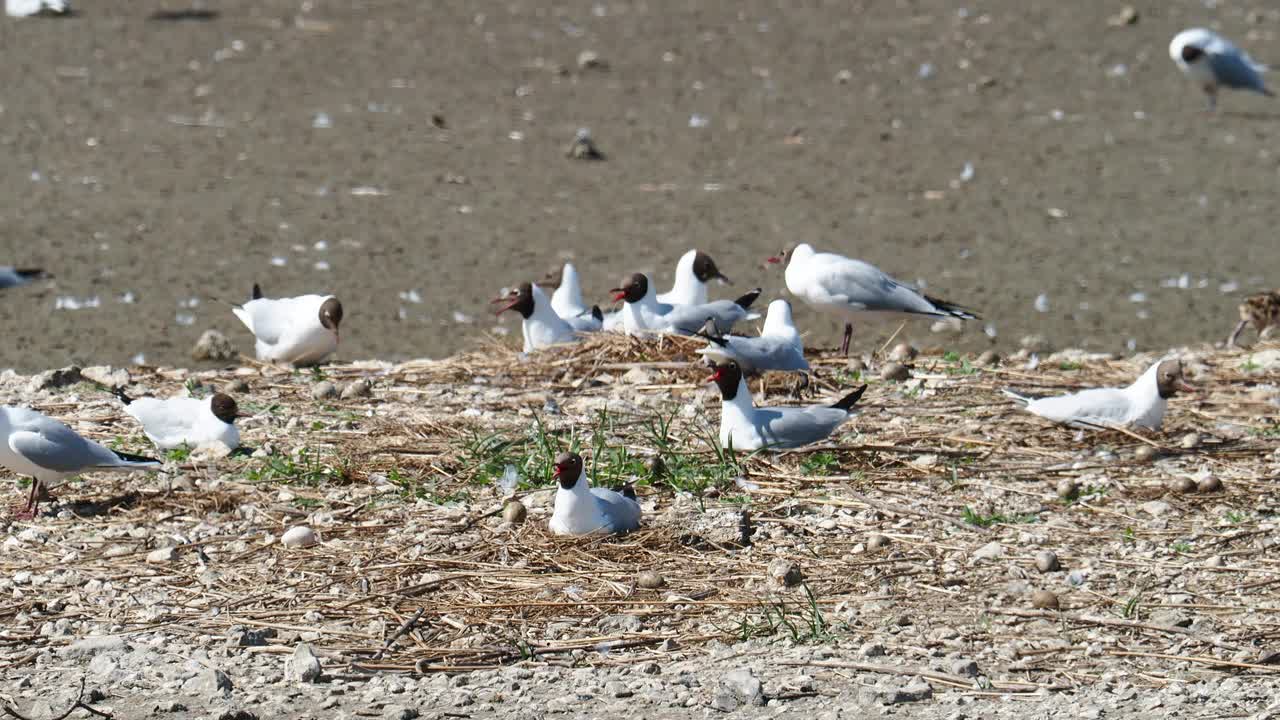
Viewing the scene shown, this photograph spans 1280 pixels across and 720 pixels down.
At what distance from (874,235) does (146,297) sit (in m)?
5.11

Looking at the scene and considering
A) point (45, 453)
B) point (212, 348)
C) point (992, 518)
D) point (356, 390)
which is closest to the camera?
point (45, 453)

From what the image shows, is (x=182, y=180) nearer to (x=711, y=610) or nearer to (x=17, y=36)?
(x=17, y=36)

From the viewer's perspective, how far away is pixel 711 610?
5434 mm

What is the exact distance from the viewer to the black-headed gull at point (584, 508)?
19.1 feet

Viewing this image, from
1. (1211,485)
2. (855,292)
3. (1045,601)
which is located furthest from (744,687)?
(855,292)

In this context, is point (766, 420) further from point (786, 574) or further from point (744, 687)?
point (744, 687)

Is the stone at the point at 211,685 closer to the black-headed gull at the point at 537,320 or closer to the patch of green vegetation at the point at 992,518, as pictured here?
the patch of green vegetation at the point at 992,518

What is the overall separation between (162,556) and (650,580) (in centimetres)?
161

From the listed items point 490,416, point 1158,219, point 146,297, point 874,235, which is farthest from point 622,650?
point 1158,219

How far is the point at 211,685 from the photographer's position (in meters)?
4.87

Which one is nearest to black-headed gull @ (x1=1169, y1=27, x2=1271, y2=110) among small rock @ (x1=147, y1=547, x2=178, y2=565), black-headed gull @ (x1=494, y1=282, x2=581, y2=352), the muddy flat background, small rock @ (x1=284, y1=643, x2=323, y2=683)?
the muddy flat background

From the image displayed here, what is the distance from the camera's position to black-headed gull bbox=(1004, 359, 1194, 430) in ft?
23.2

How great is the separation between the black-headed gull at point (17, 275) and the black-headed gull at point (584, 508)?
614 cm

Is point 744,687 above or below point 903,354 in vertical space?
below
